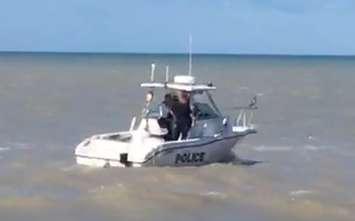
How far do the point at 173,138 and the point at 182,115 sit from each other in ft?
1.72

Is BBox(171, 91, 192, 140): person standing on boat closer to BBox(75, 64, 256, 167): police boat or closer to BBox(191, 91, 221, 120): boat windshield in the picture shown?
BBox(75, 64, 256, 167): police boat

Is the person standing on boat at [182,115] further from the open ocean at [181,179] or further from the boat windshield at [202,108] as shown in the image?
the open ocean at [181,179]

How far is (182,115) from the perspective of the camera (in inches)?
971

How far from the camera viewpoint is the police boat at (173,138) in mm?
23781

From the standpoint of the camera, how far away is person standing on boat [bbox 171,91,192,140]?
2459cm

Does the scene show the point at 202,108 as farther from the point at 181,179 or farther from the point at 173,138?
the point at 181,179

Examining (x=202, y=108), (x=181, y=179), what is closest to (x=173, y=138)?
(x=202, y=108)

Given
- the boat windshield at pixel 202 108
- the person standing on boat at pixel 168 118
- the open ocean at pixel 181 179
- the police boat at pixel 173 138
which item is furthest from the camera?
the boat windshield at pixel 202 108

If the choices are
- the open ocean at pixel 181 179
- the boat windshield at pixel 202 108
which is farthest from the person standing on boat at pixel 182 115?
the open ocean at pixel 181 179

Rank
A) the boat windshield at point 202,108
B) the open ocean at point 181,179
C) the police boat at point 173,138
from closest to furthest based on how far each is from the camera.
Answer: the open ocean at point 181,179 → the police boat at point 173,138 → the boat windshield at point 202,108

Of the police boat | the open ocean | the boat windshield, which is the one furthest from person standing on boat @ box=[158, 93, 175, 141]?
the open ocean

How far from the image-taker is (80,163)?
24328 millimetres

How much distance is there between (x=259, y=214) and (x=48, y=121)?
702 inches

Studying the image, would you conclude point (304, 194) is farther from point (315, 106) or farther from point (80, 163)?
point (315, 106)
